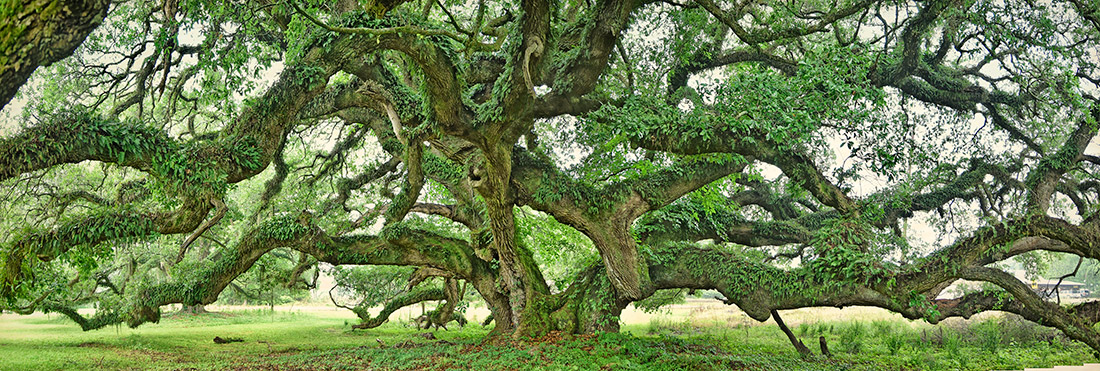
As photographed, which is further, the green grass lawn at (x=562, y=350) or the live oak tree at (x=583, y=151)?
the green grass lawn at (x=562, y=350)

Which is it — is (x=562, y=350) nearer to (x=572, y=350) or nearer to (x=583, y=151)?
(x=572, y=350)

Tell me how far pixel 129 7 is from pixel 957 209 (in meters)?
15.6

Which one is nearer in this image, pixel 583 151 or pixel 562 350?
pixel 562 350

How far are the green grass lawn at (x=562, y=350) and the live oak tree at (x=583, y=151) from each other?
3.19ft

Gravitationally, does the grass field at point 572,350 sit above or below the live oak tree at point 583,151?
below

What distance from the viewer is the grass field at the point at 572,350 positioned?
8281 mm

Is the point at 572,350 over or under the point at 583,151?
under

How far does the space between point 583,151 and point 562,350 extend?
3889 mm

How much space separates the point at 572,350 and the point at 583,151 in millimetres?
3858

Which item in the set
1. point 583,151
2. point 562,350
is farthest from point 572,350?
point 583,151

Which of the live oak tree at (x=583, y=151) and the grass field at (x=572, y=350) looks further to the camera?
the grass field at (x=572, y=350)

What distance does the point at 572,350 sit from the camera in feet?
27.4

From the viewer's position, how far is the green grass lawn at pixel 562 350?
27.1ft

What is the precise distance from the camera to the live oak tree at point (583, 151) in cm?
669
